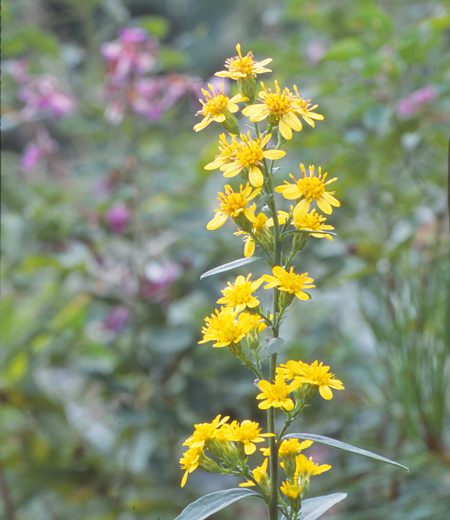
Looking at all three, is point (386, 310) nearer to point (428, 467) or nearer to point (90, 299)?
point (428, 467)

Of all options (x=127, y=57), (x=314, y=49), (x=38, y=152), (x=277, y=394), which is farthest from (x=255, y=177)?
(x=314, y=49)

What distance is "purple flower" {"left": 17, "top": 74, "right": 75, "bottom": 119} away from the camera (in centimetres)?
85

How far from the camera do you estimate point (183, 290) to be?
807mm

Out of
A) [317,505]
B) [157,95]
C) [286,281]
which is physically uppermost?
[157,95]

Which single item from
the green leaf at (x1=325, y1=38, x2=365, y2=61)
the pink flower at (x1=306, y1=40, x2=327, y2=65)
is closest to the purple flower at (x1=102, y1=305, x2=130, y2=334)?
the green leaf at (x1=325, y1=38, x2=365, y2=61)

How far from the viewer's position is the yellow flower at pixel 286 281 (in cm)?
24

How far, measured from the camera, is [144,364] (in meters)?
0.82

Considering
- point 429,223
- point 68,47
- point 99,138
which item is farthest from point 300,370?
point 68,47

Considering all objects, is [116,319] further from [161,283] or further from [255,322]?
[255,322]

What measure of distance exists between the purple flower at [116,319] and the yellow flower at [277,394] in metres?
0.59

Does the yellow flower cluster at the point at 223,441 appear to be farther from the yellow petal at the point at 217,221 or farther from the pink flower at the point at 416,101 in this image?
the pink flower at the point at 416,101

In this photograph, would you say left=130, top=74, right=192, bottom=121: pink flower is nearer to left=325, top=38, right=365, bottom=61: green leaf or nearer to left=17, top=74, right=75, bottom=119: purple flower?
left=17, top=74, right=75, bottom=119: purple flower

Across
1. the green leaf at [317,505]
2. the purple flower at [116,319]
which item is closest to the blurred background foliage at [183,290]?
the purple flower at [116,319]

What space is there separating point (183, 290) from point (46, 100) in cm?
42
